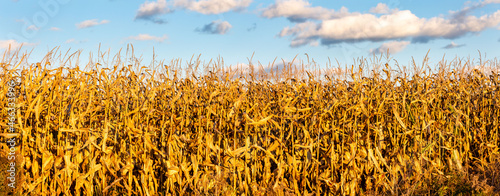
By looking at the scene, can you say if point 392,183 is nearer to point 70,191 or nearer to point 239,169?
point 239,169

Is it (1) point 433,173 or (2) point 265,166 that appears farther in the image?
(1) point 433,173

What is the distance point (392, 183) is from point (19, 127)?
3.30 m

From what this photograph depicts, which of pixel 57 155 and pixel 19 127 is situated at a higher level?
pixel 19 127

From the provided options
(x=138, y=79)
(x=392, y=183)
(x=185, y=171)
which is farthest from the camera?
(x=138, y=79)

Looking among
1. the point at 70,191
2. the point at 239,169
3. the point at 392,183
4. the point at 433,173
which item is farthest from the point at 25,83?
the point at 433,173

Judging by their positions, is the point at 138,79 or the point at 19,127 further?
the point at 138,79

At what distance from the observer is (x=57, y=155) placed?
137 inches

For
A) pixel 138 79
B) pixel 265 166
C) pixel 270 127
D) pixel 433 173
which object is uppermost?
pixel 138 79

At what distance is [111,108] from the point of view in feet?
13.4

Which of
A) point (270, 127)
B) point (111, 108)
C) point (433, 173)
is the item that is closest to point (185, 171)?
point (270, 127)

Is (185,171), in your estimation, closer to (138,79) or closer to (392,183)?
(138,79)

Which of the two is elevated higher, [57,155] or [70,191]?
[57,155]

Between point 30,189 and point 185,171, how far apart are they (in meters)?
1.35

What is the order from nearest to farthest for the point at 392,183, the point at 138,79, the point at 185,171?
the point at 185,171
the point at 392,183
the point at 138,79
